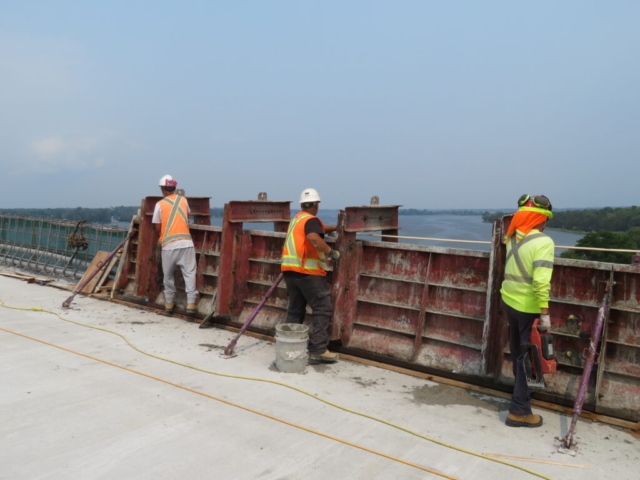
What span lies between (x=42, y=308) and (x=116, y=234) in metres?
3.55

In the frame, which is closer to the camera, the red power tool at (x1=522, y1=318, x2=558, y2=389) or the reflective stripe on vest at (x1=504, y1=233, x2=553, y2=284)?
the red power tool at (x1=522, y1=318, x2=558, y2=389)

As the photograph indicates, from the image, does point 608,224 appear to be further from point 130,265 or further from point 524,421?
point 524,421

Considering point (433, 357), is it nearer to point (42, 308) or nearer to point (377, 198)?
point (377, 198)

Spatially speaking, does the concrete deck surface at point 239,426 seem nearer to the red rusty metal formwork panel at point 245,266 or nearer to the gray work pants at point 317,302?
the gray work pants at point 317,302

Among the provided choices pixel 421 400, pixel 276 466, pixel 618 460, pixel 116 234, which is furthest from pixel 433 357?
pixel 116 234

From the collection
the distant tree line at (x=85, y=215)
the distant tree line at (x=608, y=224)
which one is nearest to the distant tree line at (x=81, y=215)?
the distant tree line at (x=85, y=215)

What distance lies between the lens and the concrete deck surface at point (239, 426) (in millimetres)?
4051

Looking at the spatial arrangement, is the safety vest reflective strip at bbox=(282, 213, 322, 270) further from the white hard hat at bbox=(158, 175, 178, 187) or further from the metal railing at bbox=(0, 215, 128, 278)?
the metal railing at bbox=(0, 215, 128, 278)

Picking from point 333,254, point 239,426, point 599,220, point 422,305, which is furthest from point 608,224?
point 239,426

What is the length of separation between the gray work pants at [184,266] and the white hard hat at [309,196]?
3.04 meters

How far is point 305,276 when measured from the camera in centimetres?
667

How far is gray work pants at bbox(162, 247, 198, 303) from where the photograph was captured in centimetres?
881

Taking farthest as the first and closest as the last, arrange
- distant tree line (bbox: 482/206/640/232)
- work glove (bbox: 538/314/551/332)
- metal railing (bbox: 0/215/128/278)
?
distant tree line (bbox: 482/206/640/232) → metal railing (bbox: 0/215/128/278) → work glove (bbox: 538/314/551/332)

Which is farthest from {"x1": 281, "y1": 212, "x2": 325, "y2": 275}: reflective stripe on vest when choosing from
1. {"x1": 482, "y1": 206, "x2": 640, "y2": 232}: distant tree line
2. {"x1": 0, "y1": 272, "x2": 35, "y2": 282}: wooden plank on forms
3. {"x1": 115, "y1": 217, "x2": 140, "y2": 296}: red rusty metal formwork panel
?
{"x1": 482, "y1": 206, "x2": 640, "y2": 232}: distant tree line
